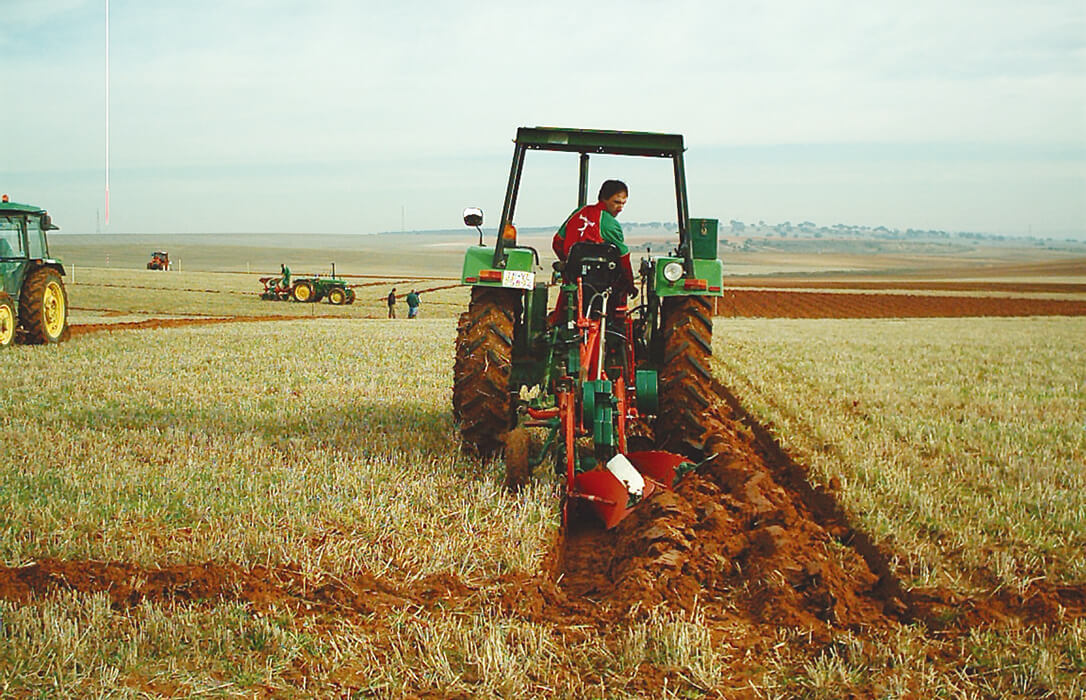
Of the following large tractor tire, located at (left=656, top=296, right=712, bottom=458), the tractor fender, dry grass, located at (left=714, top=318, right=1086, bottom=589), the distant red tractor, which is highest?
the distant red tractor

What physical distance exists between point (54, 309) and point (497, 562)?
1376 centimetres

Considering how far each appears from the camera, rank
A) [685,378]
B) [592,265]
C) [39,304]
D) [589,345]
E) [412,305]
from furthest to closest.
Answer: [412,305] → [39,304] → [685,378] → [592,265] → [589,345]

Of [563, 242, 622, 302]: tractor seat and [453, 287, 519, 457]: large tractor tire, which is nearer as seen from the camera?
[563, 242, 622, 302]: tractor seat

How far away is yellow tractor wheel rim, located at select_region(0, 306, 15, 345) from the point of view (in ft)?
47.4

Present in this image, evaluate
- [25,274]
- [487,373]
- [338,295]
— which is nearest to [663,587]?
[487,373]

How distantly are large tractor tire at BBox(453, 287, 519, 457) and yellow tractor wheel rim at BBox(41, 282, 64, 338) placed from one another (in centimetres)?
1145

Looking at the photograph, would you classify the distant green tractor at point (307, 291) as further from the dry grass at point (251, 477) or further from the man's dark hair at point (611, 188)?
the man's dark hair at point (611, 188)

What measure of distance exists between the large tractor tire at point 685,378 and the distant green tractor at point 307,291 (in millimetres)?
31760

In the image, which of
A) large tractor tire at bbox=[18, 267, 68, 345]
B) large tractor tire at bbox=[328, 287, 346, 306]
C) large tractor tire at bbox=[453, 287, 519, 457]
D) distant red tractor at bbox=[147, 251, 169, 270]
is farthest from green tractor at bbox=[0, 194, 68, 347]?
distant red tractor at bbox=[147, 251, 169, 270]

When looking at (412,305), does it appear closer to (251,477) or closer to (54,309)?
(54,309)

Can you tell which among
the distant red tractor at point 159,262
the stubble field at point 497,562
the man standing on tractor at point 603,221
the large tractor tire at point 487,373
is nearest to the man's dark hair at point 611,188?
the man standing on tractor at point 603,221

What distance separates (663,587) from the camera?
4547 mm

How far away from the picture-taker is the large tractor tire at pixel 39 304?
1512 centimetres

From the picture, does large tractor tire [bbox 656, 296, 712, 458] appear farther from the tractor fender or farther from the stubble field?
the tractor fender
